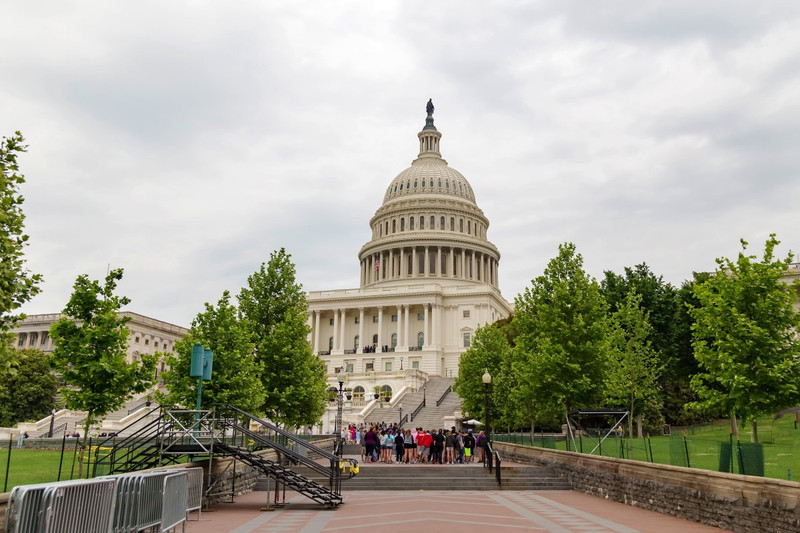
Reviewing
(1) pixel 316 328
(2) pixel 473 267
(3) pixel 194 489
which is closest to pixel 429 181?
(2) pixel 473 267

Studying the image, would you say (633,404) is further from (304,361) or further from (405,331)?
(405,331)

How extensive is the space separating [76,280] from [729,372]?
2361 cm

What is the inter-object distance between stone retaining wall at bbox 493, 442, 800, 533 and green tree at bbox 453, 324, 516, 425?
21305 millimetres

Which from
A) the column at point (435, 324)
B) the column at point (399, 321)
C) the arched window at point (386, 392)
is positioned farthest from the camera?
the column at point (399, 321)

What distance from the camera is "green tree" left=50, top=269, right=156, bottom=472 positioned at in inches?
926

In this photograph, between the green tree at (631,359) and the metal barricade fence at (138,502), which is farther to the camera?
the green tree at (631,359)

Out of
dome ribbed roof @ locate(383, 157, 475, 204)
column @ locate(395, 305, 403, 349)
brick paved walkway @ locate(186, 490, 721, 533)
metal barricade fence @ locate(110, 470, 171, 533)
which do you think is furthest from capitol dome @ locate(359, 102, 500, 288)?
metal barricade fence @ locate(110, 470, 171, 533)

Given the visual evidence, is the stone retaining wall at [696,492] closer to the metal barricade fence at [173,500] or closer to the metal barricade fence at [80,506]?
the metal barricade fence at [173,500]

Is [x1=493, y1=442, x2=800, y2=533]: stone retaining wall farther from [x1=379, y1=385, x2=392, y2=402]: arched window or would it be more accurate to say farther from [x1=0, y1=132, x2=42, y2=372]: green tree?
[x1=379, y1=385, x2=392, y2=402]: arched window

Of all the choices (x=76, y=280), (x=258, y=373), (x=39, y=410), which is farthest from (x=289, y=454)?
(x=39, y=410)

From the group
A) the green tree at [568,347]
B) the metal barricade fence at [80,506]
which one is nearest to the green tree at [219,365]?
the green tree at [568,347]

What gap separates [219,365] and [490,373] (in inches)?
1282

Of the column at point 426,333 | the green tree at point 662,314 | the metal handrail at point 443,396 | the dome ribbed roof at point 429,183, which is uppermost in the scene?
the dome ribbed roof at point 429,183

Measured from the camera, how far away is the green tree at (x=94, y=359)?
926 inches
